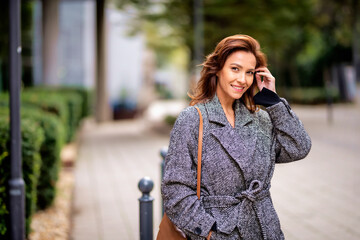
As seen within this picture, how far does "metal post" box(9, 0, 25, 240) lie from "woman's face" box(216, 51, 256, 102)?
184cm

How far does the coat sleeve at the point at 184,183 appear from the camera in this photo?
7.29ft

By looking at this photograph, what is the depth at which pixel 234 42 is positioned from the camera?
7.80 ft

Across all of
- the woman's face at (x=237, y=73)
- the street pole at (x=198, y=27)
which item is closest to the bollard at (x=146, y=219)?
the woman's face at (x=237, y=73)

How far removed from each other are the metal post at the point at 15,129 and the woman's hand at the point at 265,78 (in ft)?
6.38

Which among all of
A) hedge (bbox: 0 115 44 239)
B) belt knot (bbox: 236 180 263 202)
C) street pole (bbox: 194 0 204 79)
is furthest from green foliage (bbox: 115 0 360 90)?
belt knot (bbox: 236 180 263 202)

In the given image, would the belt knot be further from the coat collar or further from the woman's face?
the woman's face

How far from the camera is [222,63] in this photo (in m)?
2.42

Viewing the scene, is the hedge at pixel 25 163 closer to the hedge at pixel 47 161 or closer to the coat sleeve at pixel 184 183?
the hedge at pixel 47 161

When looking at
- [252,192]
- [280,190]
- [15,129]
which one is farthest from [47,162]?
[252,192]

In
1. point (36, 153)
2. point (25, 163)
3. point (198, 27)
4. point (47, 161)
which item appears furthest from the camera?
point (198, 27)

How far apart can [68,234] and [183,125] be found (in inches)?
133

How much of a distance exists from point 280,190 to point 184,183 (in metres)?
5.09

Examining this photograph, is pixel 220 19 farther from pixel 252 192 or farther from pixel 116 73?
pixel 252 192

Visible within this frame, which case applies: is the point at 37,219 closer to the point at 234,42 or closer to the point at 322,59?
the point at 234,42
